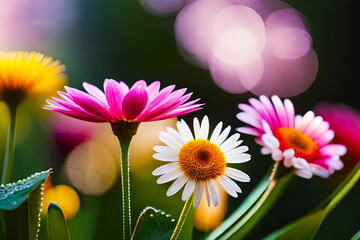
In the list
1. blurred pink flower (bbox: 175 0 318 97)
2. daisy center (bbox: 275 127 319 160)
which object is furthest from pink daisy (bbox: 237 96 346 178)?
blurred pink flower (bbox: 175 0 318 97)

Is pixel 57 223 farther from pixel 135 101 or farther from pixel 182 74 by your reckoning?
pixel 182 74

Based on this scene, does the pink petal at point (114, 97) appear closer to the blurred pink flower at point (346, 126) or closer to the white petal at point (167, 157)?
the white petal at point (167, 157)

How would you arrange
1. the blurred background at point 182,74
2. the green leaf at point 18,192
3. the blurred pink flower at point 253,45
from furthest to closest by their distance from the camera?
the blurred pink flower at point 253,45, the blurred background at point 182,74, the green leaf at point 18,192

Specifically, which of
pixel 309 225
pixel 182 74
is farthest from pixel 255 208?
pixel 182 74

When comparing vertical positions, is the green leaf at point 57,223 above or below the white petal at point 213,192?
below

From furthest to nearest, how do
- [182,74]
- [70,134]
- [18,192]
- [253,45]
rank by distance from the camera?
[253,45], [182,74], [70,134], [18,192]

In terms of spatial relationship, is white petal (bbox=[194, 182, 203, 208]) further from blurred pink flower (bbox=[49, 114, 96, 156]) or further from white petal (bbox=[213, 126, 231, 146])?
blurred pink flower (bbox=[49, 114, 96, 156])

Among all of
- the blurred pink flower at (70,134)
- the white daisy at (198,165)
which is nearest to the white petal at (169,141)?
the white daisy at (198,165)
